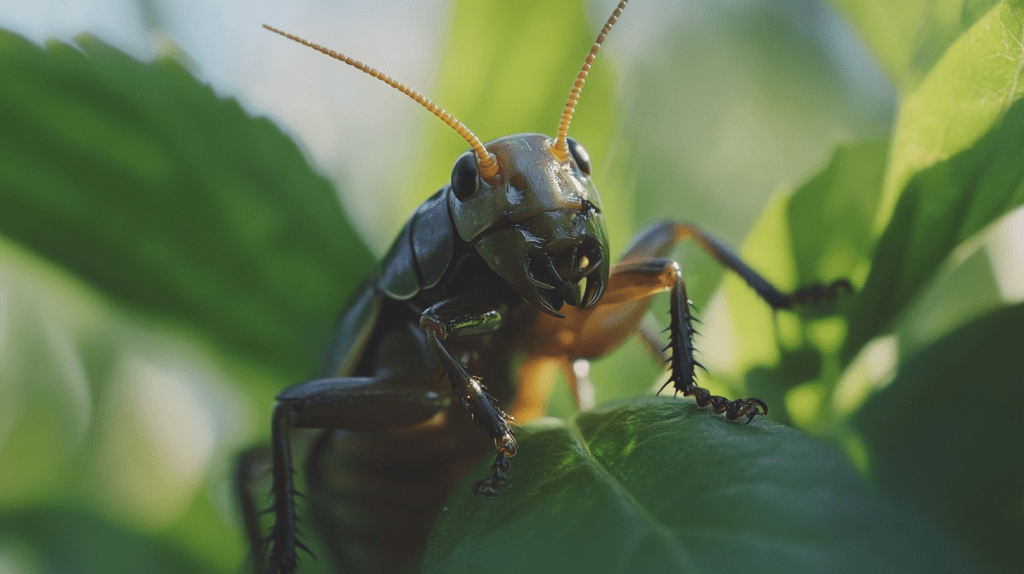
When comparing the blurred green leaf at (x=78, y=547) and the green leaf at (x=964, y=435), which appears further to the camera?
the blurred green leaf at (x=78, y=547)

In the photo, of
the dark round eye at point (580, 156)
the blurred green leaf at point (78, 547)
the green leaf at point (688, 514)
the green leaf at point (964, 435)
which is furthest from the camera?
the blurred green leaf at point (78, 547)

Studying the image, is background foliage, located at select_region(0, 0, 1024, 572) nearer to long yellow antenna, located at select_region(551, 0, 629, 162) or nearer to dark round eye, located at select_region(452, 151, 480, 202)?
long yellow antenna, located at select_region(551, 0, 629, 162)

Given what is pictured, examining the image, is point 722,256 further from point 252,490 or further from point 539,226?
point 252,490

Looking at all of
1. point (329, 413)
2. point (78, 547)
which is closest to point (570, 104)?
point (329, 413)

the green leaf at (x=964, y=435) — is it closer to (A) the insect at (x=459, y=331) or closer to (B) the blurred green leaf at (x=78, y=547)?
(A) the insect at (x=459, y=331)

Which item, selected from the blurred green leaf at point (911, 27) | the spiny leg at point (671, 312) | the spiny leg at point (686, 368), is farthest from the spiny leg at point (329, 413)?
the blurred green leaf at point (911, 27)

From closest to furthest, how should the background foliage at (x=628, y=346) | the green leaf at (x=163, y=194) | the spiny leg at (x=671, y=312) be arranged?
the background foliage at (x=628, y=346)
the spiny leg at (x=671, y=312)
the green leaf at (x=163, y=194)

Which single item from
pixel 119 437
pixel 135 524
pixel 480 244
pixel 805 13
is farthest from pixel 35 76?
pixel 805 13

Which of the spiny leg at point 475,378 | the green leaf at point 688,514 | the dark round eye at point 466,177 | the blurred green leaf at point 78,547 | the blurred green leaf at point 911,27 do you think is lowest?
the blurred green leaf at point 78,547
